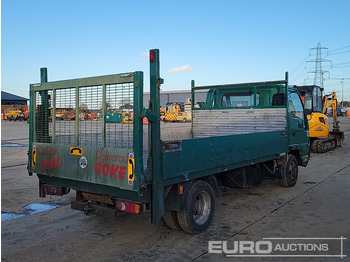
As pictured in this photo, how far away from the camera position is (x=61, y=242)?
14.7 feet

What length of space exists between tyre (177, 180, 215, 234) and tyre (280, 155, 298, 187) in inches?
126

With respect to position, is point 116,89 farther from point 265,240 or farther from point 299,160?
point 299,160

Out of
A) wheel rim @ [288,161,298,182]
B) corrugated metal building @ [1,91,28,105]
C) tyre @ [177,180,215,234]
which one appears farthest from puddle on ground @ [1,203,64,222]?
→ corrugated metal building @ [1,91,28,105]

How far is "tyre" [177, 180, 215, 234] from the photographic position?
4.48 meters

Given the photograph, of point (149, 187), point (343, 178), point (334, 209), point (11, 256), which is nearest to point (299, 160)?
point (343, 178)

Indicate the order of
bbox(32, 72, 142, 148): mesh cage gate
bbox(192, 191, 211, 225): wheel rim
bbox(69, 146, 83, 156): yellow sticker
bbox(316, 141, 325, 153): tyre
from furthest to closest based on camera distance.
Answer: bbox(316, 141, 325, 153): tyre, bbox(192, 191, 211, 225): wheel rim, bbox(69, 146, 83, 156): yellow sticker, bbox(32, 72, 142, 148): mesh cage gate

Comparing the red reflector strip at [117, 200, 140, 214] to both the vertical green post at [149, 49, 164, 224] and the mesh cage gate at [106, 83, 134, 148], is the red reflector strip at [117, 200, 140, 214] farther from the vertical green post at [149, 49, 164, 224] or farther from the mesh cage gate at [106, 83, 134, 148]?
the mesh cage gate at [106, 83, 134, 148]

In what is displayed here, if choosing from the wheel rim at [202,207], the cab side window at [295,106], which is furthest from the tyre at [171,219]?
the cab side window at [295,106]

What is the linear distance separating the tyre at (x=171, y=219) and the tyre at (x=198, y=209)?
74mm

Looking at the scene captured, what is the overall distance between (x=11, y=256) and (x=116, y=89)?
8.05ft

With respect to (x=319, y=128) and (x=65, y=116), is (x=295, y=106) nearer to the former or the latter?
(x=65, y=116)

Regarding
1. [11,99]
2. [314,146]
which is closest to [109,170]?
[314,146]

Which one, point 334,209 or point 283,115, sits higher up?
point 283,115

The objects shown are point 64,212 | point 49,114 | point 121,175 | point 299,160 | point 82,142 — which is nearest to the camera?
point 121,175
